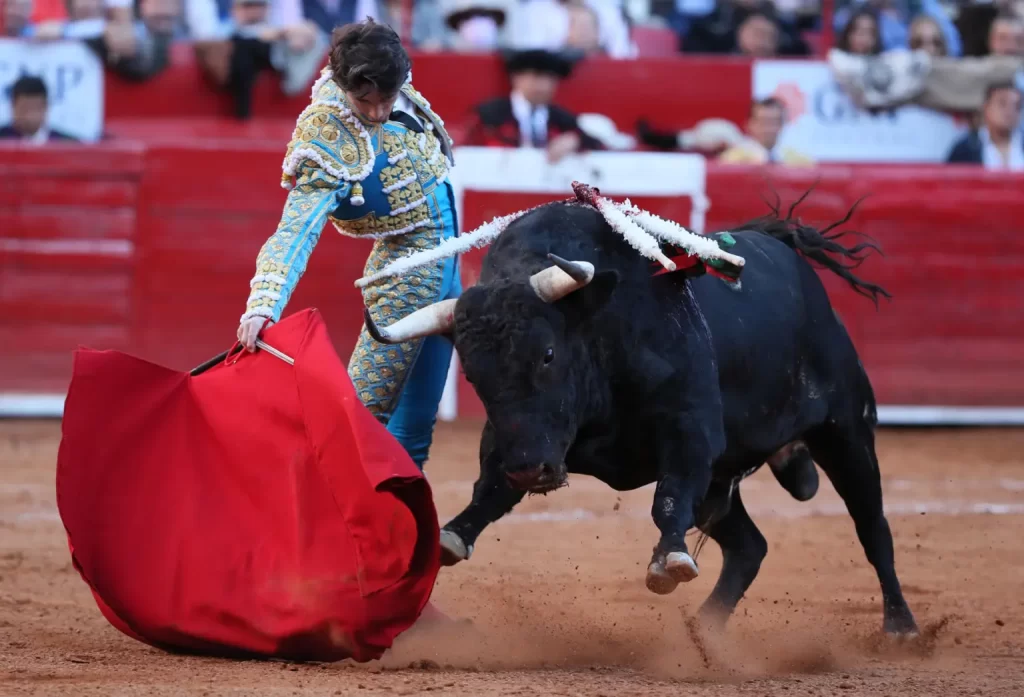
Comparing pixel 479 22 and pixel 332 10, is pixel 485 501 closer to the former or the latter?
pixel 332 10

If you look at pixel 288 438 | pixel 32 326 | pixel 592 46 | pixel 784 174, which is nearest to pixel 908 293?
pixel 784 174

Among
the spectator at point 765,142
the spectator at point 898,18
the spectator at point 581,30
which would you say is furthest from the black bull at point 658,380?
the spectator at point 898,18

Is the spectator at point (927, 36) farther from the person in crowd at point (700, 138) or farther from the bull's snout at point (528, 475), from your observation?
the bull's snout at point (528, 475)

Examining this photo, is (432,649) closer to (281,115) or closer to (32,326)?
(32,326)

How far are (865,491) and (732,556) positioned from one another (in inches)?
15.9

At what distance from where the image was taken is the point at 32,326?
24.1 ft

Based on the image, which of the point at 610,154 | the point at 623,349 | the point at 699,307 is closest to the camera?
the point at 623,349

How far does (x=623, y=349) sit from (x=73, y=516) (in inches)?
49.9

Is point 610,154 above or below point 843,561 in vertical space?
above

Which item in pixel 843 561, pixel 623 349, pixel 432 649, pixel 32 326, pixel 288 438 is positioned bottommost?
pixel 32 326

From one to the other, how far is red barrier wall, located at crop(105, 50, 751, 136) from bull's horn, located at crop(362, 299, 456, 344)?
5.31 m

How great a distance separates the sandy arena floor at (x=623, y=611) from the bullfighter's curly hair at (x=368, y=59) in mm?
1259

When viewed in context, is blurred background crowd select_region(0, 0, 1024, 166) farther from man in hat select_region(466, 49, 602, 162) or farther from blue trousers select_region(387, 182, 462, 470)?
blue trousers select_region(387, 182, 462, 470)

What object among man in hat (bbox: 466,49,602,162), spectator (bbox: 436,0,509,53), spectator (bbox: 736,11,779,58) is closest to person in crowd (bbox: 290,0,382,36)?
spectator (bbox: 436,0,509,53)
